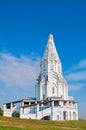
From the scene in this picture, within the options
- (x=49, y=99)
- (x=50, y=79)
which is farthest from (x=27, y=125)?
(x=50, y=79)

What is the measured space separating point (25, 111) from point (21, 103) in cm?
354

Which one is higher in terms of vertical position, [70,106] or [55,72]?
[55,72]

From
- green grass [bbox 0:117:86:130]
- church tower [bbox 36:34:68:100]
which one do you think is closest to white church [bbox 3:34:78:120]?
church tower [bbox 36:34:68:100]

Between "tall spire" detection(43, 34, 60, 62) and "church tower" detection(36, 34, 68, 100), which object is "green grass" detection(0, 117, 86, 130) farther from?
"tall spire" detection(43, 34, 60, 62)

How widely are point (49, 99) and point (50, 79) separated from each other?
7.23 m

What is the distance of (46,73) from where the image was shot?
72688 millimetres

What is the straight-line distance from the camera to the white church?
2499 inches

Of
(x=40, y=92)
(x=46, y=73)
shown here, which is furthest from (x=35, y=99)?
(x=46, y=73)

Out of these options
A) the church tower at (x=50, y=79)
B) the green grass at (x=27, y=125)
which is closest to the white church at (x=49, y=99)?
the church tower at (x=50, y=79)

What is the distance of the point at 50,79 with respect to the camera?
71.6m

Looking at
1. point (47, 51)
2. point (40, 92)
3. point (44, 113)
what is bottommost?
point (44, 113)

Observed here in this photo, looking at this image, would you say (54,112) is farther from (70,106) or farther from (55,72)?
(55,72)

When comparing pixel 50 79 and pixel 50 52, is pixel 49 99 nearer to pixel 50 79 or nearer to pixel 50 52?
pixel 50 79

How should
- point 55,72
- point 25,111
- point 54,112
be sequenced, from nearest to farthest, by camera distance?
1. point 54,112
2. point 25,111
3. point 55,72
